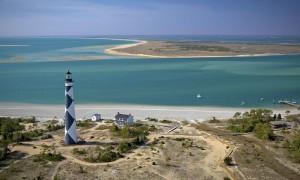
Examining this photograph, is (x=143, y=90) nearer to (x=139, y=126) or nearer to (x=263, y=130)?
(x=139, y=126)

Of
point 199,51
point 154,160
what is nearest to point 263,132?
point 154,160

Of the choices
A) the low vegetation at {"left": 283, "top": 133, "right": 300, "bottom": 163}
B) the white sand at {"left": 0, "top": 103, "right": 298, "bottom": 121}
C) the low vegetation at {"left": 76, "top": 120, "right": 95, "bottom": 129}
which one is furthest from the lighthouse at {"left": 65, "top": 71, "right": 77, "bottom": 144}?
the low vegetation at {"left": 283, "top": 133, "right": 300, "bottom": 163}

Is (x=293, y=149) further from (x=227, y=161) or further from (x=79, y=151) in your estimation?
(x=79, y=151)

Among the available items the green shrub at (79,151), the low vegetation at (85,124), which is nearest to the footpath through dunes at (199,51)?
the low vegetation at (85,124)

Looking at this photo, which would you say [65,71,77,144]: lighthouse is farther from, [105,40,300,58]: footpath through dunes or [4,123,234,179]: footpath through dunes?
[105,40,300,58]: footpath through dunes

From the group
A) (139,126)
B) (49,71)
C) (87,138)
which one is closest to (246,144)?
(139,126)
